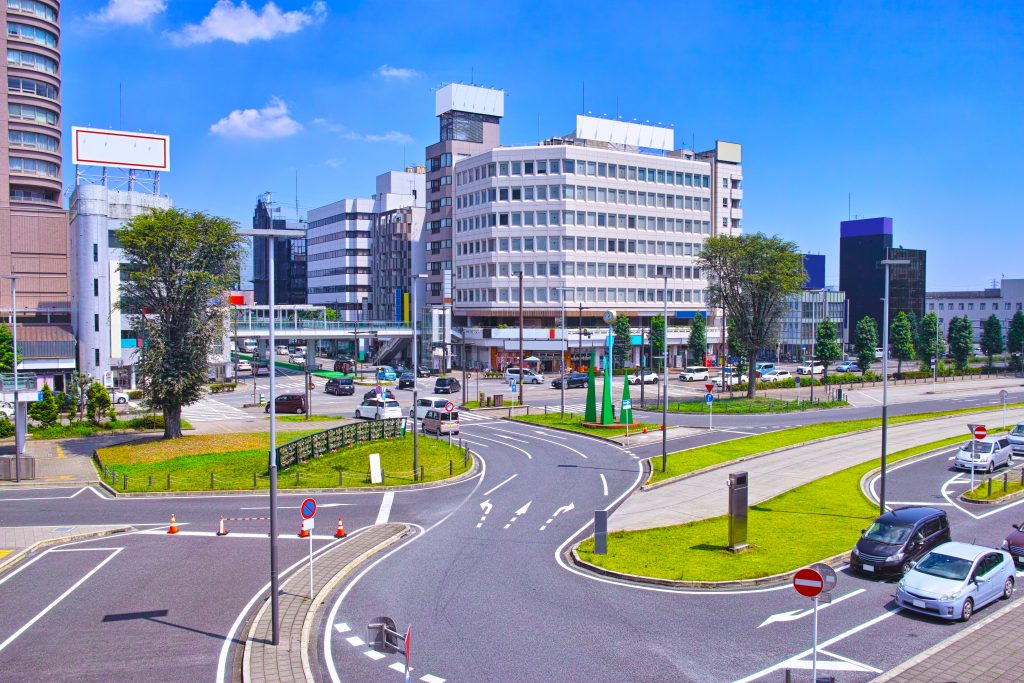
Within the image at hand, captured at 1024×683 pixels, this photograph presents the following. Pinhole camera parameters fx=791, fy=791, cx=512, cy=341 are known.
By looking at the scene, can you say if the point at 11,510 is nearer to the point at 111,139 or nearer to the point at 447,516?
the point at 447,516

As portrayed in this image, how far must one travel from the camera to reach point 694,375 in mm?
87750

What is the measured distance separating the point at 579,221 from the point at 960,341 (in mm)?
47624

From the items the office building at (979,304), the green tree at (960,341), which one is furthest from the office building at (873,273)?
the green tree at (960,341)

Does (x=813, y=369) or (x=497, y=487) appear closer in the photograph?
(x=497, y=487)

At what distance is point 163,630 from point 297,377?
255 feet

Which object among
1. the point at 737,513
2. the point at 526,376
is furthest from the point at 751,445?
the point at 526,376

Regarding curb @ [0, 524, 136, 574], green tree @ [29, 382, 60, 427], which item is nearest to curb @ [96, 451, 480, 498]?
curb @ [0, 524, 136, 574]

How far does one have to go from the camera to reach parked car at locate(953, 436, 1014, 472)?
3819cm

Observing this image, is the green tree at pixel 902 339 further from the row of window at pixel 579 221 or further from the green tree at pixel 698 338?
the row of window at pixel 579 221

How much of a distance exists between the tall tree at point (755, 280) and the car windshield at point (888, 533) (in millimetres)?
45622

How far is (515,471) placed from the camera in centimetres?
3912

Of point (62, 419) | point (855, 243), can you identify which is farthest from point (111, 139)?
point (855, 243)

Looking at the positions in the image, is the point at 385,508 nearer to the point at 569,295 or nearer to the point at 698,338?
the point at 569,295

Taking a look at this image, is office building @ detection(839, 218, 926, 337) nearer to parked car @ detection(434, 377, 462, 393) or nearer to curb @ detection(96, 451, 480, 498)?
parked car @ detection(434, 377, 462, 393)
